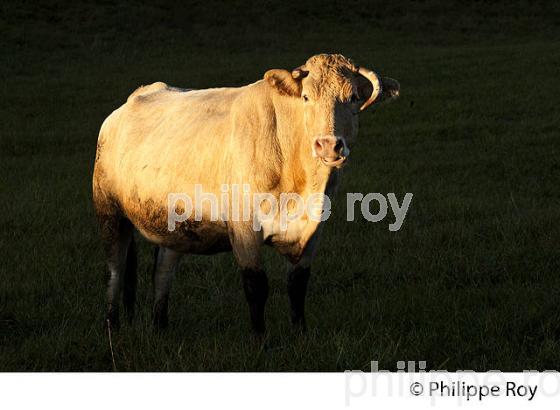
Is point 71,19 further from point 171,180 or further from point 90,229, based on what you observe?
point 171,180

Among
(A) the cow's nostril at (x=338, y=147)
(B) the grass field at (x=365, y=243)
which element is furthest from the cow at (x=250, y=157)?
(B) the grass field at (x=365, y=243)

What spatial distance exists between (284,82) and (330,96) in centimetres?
40

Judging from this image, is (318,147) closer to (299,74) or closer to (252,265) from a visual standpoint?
(299,74)

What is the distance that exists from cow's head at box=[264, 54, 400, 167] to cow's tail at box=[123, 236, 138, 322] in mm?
2534

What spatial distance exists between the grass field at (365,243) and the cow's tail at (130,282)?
7.4 inches

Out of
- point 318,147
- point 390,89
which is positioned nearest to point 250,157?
point 318,147

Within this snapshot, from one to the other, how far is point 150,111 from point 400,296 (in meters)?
2.76

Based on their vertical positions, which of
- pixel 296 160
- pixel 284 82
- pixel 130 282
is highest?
pixel 284 82

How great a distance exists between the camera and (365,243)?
935cm

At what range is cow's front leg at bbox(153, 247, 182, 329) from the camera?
705 cm

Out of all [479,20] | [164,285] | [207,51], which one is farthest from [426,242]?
[479,20]

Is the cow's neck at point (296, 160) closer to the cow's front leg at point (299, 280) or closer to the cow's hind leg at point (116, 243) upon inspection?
the cow's front leg at point (299, 280)

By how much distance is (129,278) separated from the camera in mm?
7473
